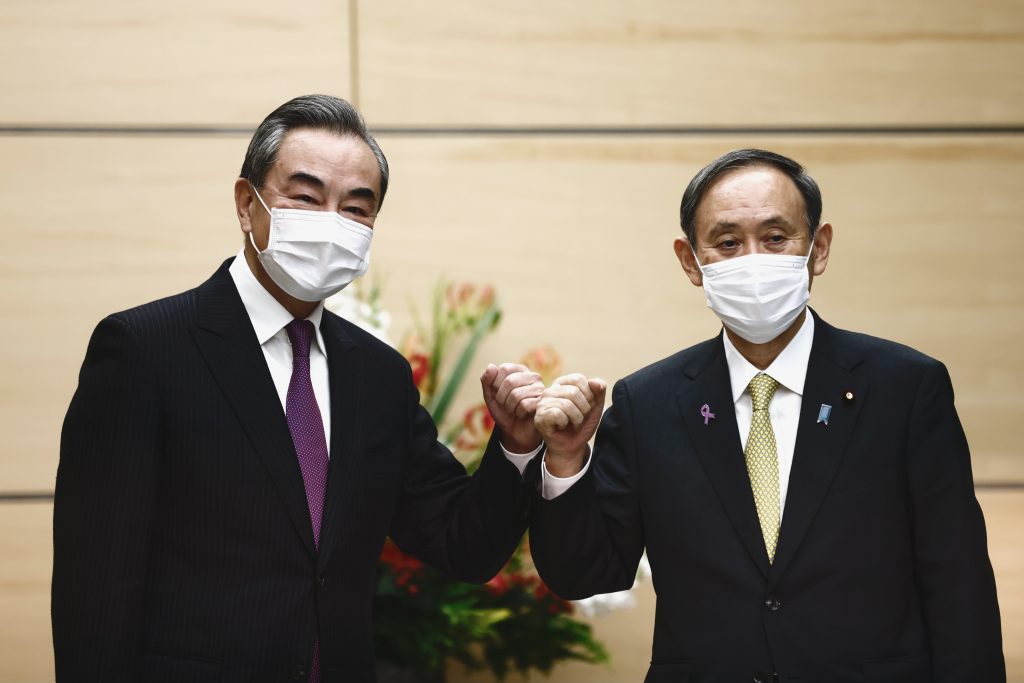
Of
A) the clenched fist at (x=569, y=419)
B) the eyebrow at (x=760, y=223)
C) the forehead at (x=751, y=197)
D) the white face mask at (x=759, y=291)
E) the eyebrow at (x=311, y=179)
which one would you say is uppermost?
the eyebrow at (x=311, y=179)

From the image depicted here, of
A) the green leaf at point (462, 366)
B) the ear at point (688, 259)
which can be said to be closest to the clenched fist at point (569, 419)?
the ear at point (688, 259)

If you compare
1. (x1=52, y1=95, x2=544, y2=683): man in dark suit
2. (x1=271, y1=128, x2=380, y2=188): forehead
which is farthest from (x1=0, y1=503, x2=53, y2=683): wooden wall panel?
(x1=271, y1=128, x2=380, y2=188): forehead

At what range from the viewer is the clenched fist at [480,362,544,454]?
190 cm

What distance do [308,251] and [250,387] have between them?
250mm

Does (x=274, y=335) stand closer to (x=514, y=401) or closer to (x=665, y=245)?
(x=514, y=401)

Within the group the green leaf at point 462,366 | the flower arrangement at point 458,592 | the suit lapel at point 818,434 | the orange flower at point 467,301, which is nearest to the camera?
the suit lapel at point 818,434

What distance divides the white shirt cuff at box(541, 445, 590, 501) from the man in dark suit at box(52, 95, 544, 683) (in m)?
0.08

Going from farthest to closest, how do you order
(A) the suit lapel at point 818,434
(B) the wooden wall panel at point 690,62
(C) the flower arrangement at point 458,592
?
1. (B) the wooden wall panel at point 690,62
2. (C) the flower arrangement at point 458,592
3. (A) the suit lapel at point 818,434

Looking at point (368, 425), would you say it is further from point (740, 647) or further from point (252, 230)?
point (740, 647)

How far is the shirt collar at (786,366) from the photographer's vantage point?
189 cm

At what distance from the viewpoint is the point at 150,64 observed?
2967mm

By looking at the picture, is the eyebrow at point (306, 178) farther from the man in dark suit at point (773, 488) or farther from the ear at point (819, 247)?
the ear at point (819, 247)

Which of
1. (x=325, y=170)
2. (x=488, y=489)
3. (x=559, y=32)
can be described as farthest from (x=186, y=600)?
(x=559, y=32)

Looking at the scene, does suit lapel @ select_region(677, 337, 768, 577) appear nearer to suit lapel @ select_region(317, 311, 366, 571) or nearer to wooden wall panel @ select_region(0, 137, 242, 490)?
suit lapel @ select_region(317, 311, 366, 571)
